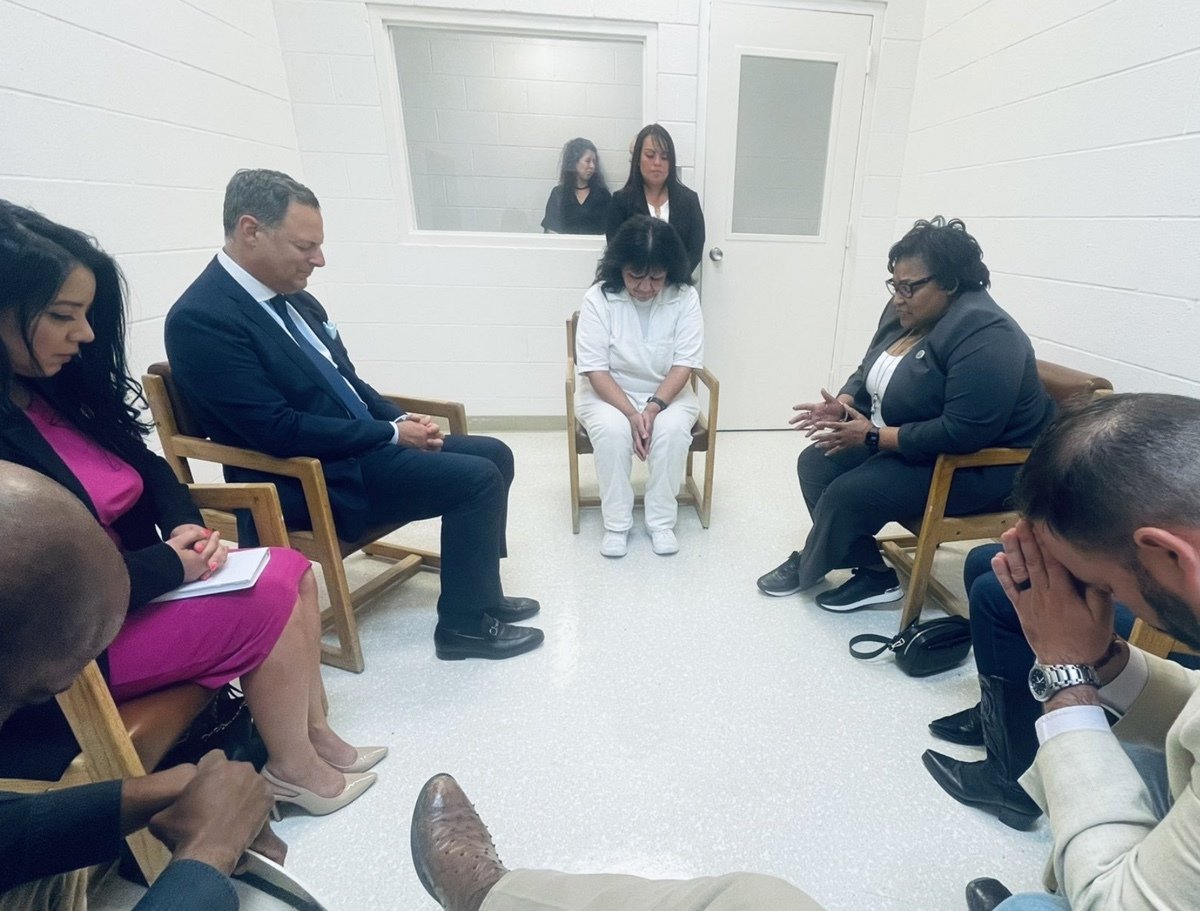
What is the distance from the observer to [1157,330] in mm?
1696

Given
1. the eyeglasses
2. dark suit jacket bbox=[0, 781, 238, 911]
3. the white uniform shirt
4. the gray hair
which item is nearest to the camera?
dark suit jacket bbox=[0, 781, 238, 911]

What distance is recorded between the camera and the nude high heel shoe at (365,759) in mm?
1330

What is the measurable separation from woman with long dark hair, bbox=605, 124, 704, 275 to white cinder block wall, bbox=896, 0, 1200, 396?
46.9 inches

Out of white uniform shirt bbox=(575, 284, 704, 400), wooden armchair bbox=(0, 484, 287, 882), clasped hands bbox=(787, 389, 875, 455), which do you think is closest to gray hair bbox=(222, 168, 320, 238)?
wooden armchair bbox=(0, 484, 287, 882)

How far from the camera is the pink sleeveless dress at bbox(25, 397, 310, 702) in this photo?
3.24ft

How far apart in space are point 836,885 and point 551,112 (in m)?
3.41

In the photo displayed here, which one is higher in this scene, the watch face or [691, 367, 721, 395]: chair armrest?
[691, 367, 721, 395]: chair armrest

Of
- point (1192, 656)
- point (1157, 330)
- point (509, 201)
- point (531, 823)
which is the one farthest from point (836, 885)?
point (509, 201)

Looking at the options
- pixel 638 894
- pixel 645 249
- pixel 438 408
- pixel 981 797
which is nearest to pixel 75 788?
pixel 638 894

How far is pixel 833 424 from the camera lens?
187 cm

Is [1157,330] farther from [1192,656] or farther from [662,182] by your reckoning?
[662,182]

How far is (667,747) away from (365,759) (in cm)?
72

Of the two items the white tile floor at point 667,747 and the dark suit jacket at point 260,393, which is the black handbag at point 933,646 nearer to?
the white tile floor at point 667,747

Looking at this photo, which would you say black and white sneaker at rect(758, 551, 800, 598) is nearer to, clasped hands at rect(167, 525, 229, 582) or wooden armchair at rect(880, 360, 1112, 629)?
wooden armchair at rect(880, 360, 1112, 629)
